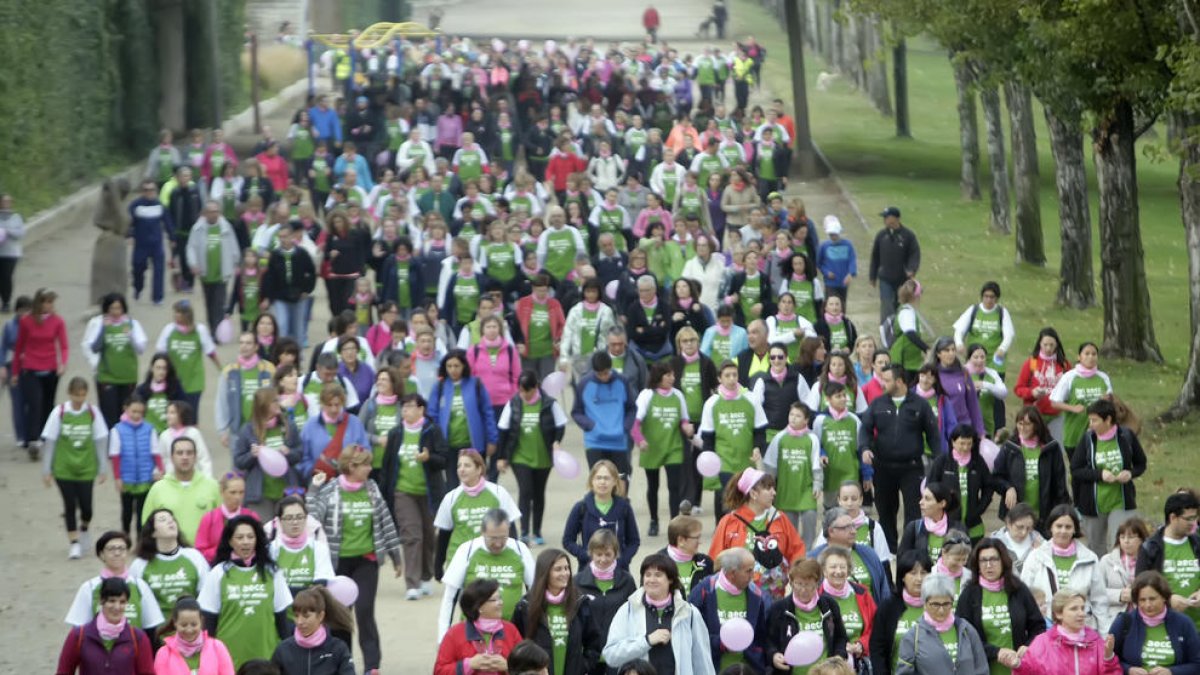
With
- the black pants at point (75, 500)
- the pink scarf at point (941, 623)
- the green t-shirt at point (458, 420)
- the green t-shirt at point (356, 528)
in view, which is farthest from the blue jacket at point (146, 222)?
the pink scarf at point (941, 623)

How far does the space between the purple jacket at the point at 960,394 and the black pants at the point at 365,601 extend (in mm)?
5395

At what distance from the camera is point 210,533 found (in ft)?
46.0

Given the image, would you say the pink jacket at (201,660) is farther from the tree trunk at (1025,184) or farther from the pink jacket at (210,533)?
the tree trunk at (1025,184)

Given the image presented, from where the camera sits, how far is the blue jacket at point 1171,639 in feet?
41.3

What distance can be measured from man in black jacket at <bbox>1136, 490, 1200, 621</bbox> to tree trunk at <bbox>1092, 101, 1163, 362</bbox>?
13.1m

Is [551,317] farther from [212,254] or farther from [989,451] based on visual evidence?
[989,451]

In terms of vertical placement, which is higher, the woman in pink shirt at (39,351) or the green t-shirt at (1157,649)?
the woman in pink shirt at (39,351)

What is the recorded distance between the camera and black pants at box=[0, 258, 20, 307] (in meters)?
26.8

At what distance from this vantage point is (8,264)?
1059 inches

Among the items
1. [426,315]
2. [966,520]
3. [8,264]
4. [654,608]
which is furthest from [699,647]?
[8,264]

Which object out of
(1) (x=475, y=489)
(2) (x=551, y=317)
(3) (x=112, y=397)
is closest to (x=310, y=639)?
(1) (x=475, y=489)

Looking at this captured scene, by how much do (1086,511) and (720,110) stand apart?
901 inches

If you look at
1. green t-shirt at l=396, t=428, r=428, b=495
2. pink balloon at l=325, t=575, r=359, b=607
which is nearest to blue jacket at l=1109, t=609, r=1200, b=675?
pink balloon at l=325, t=575, r=359, b=607

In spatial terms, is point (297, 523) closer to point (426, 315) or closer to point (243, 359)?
point (243, 359)
